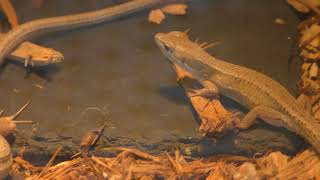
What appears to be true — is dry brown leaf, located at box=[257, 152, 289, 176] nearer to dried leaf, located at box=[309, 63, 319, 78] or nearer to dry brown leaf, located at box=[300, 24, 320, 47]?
dried leaf, located at box=[309, 63, 319, 78]

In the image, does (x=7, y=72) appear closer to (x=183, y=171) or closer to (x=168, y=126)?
(x=168, y=126)

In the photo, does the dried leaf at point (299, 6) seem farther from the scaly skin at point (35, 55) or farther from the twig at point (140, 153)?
the scaly skin at point (35, 55)

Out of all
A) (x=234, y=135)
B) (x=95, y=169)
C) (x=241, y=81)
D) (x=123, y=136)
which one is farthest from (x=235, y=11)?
(x=95, y=169)

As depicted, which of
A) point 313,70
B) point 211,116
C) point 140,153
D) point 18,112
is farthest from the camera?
point 313,70

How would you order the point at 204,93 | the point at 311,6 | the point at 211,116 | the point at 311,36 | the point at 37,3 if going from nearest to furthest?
the point at 211,116 → the point at 204,93 → the point at 311,36 → the point at 311,6 → the point at 37,3

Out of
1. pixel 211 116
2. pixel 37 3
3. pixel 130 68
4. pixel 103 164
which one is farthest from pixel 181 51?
pixel 37 3

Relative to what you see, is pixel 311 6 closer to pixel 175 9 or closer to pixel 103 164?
pixel 175 9

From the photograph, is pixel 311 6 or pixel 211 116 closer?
pixel 211 116
